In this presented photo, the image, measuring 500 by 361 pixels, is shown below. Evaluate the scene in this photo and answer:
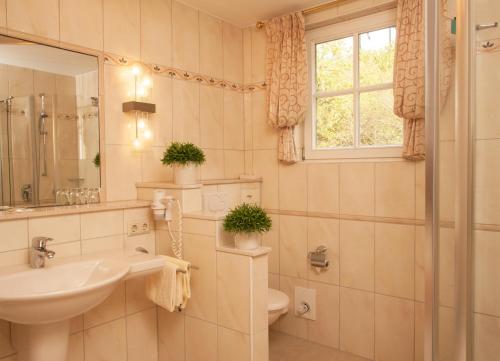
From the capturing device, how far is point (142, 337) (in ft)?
7.61

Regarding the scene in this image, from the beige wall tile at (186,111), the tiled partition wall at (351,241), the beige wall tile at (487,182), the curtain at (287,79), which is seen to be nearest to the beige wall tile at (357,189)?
the tiled partition wall at (351,241)

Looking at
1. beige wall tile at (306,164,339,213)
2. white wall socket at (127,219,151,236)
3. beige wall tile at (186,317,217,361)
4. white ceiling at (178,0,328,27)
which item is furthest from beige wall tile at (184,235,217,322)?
white ceiling at (178,0,328,27)

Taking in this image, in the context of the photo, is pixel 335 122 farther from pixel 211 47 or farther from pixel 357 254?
pixel 211 47

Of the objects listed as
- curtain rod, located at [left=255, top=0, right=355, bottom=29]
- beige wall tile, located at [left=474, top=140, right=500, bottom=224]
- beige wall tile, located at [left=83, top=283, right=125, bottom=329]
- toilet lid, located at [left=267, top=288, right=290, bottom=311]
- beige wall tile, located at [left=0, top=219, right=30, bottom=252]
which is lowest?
toilet lid, located at [left=267, top=288, right=290, bottom=311]

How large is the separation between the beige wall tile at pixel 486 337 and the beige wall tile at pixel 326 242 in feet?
5.19

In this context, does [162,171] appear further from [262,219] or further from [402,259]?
[402,259]

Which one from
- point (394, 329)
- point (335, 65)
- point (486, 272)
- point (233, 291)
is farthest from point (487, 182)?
point (335, 65)

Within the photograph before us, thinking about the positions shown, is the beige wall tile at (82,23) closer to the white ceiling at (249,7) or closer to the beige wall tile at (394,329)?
the white ceiling at (249,7)

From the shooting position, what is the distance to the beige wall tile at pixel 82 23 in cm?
208

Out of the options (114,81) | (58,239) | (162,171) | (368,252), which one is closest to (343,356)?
(368,252)

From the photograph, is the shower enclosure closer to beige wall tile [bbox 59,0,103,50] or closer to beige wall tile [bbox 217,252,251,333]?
beige wall tile [bbox 217,252,251,333]

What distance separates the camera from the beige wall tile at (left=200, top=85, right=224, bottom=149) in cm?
286

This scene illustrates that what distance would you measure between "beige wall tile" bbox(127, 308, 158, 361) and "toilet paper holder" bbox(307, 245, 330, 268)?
1.13 m

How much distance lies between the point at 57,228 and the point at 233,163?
5.03 feet
